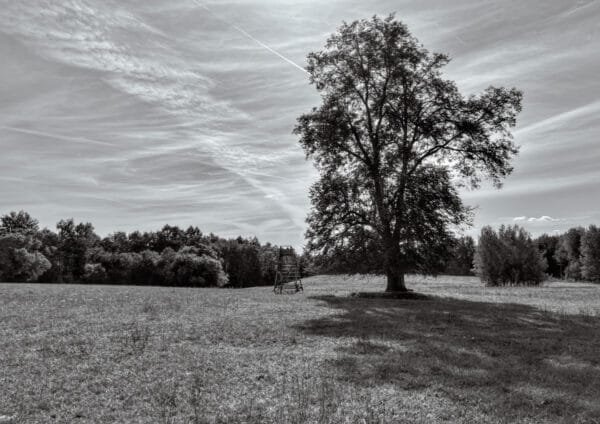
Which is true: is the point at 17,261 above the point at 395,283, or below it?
above

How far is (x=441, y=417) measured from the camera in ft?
27.1

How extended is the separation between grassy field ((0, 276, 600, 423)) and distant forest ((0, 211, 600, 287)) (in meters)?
14.0

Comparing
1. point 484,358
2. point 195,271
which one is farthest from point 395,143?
point 195,271

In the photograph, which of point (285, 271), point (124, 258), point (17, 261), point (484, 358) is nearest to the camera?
point (484, 358)

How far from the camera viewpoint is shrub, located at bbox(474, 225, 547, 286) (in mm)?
74875

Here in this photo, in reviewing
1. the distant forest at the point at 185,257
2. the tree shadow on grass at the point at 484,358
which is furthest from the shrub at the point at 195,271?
the tree shadow on grass at the point at 484,358

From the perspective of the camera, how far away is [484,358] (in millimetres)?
12711

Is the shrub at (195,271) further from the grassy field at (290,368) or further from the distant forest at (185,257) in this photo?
the grassy field at (290,368)

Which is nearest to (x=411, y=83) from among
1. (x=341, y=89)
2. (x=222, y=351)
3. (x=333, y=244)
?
(x=341, y=89)

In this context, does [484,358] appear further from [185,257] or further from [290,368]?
[185,257]

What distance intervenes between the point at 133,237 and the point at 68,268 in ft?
134

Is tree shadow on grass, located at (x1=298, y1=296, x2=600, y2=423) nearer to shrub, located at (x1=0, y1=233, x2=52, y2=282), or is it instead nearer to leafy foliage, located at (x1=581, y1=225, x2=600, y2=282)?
shrub, located at (x1=0, y1=233, x2=52, y2=282)

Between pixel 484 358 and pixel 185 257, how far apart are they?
283 ft

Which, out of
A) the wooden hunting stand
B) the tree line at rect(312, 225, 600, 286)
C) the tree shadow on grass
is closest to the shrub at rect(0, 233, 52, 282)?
the wooden hunting stand
